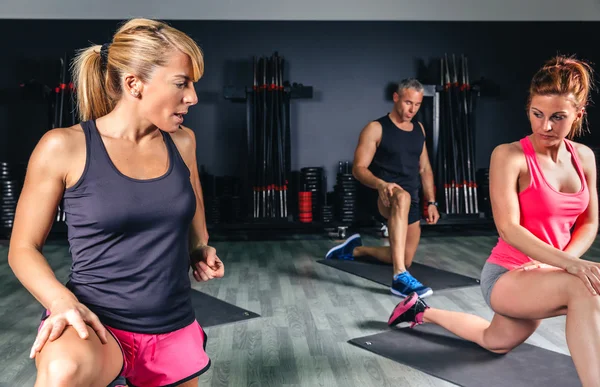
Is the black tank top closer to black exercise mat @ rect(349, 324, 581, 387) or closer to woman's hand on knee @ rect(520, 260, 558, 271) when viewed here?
black exercise mat @ rect(349, 324, 581, 387)

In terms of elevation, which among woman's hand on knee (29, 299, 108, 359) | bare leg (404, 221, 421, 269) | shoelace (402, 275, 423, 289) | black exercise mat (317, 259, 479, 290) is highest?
woman's hand on knee (29, 299, 108, 359)

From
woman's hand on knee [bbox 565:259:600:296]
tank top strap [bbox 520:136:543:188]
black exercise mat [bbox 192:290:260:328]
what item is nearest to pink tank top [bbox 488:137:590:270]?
tank top strap [bbox 520:136:543:188]

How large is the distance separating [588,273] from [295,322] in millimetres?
1768

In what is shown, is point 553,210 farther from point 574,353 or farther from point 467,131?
point 467,131

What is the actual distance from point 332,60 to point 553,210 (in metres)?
4.76

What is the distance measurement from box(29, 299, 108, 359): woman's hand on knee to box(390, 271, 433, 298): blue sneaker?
2.79 metres

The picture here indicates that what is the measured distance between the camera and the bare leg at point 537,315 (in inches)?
76.0

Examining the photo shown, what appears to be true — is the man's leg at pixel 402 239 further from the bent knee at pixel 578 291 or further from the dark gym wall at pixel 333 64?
the dark gym wall at pixel 333 64

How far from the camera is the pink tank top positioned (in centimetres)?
234

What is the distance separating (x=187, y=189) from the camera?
1.60 m

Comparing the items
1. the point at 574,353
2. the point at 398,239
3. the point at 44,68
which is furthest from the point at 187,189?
the point at 44,68

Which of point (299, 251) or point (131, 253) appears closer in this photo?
point (131, 253)

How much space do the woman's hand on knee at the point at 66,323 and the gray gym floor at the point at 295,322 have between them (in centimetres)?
129

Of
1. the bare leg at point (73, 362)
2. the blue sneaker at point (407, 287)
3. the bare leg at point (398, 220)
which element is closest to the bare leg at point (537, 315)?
the blue sneaker at point (407, 287)
